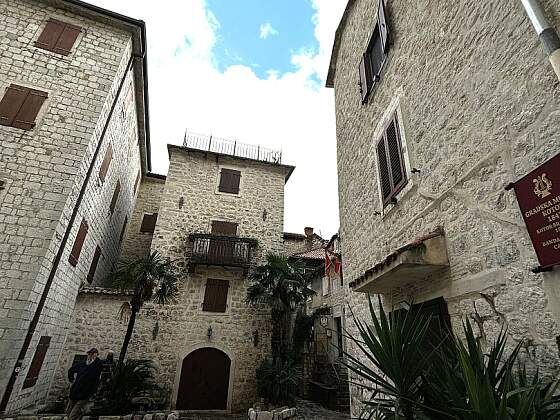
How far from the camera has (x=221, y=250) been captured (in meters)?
11.4

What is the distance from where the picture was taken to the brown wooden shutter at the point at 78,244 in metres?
8.12

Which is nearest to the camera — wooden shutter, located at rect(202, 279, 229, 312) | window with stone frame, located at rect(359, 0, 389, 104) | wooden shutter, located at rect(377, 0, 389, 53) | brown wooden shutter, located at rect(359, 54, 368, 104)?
wooden shutter, located at rect(377, 0, 389, 53)

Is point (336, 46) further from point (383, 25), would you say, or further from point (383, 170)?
point (383, 170)

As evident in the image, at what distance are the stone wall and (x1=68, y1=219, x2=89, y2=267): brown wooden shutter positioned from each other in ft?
15.7

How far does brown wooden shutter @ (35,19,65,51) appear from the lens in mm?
8453

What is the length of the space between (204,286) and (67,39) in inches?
363

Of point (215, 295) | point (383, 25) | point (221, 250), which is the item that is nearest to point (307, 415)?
point (215, 295)

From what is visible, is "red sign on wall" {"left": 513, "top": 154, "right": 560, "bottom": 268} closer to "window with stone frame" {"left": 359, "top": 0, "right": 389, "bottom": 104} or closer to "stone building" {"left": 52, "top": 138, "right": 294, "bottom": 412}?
"window with stone frame" {"left": 359, "top": 0, "right": 389, "bottom": 104}

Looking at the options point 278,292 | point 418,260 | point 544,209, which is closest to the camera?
point 544,209

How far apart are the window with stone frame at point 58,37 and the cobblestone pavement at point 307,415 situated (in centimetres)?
1142

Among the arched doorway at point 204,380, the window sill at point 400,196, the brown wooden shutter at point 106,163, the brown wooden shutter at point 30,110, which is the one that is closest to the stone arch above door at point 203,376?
the arched doorway at point 204,380

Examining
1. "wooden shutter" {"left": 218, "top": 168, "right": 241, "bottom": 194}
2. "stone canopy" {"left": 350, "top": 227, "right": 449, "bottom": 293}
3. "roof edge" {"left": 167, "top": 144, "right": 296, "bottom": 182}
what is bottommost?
"stone canopy" {"left": 350, "top": 227, "right": 449, "bottom": 293}

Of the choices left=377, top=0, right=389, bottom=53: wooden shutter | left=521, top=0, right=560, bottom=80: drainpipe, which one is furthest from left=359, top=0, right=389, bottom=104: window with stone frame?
left=521, top=0, right=560, bottom=80: drainpipe

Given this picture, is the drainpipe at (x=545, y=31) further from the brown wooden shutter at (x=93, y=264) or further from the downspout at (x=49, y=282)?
the brown wooden shutter at (x=93, y=264)
